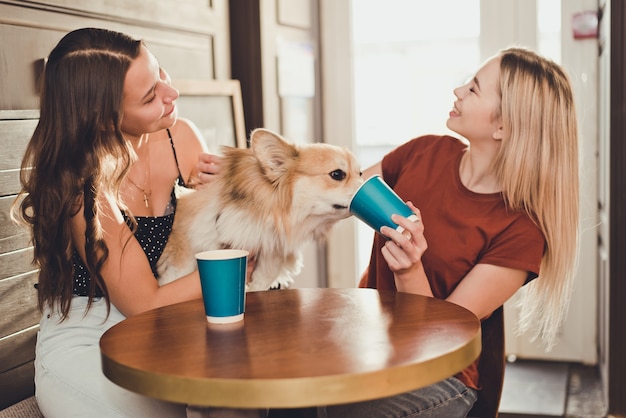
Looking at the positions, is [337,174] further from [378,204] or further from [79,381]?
[79,381]

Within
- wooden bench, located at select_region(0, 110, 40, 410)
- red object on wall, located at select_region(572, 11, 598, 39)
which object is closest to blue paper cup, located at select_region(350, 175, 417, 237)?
wooden bench, located at select_region(0, 110, 40, 410)

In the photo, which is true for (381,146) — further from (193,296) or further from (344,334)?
(344,334)

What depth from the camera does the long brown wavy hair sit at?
167 cm

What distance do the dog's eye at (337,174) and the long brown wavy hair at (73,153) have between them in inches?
21.3

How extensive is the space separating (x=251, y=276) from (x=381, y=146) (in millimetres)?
2331

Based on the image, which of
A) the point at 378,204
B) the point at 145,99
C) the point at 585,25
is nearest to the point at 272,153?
the point at 145,99

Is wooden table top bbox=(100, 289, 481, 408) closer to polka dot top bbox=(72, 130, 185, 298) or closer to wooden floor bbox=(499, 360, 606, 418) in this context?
polka dot top bbox=(72, 130, 185, 298)

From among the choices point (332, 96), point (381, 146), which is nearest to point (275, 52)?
point (332, 96)

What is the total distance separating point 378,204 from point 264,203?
0.48 metres

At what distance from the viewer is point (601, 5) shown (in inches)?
134

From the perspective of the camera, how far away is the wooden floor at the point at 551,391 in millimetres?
3125

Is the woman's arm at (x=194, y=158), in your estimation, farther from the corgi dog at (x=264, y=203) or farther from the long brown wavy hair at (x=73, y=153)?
the long brown wavy hair at (x=73, y=153)

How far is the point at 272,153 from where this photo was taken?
189 centimetres

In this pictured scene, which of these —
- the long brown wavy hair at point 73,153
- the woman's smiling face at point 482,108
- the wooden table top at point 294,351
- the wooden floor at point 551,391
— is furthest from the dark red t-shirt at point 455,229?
the wooden floor at point 551,391
